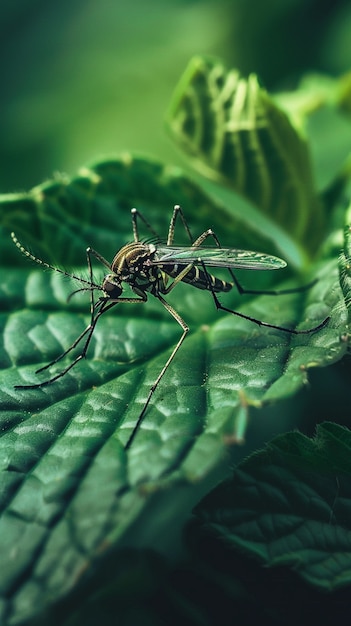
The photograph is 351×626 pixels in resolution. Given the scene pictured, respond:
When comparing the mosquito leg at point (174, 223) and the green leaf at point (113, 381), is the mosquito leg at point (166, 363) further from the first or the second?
the mosquito leg at point (174, 223)

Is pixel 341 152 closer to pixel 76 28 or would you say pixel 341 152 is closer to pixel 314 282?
pixel 314 282

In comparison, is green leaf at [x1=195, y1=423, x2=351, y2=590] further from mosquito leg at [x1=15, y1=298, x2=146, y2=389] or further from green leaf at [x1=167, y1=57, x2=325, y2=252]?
green leaf at [x1=167, y1=57, x2=325, y2=252]

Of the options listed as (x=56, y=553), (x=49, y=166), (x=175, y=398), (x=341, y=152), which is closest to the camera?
(x=56, y=553)

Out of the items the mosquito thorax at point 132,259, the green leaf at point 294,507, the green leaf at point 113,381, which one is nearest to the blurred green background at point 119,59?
the green leaf at point 113,381

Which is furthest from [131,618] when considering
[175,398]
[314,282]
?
[314,282]

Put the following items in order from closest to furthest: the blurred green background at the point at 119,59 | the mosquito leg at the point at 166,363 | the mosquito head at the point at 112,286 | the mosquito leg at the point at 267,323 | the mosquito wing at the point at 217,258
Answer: the mosquito leg at the point at 166,363 → the mosquito leg at the point at 267,323 → the mosquito wing at the point at 217,258 → the mosquito head at the point at 112,286 → the blurred green background at the point at 119,59

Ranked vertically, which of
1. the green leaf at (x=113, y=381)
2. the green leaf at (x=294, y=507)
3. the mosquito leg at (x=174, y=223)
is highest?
the mosquito leg at (x=174, y=223)

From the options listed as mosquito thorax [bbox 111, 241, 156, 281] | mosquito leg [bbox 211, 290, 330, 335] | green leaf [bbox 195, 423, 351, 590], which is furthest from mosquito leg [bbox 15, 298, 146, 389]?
green leaf [bbox 195, 423, 351, 590]
